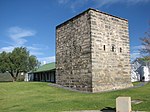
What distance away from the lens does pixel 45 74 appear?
38844mm

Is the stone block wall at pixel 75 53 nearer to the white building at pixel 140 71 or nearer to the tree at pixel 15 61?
the white building at pixel 140 71

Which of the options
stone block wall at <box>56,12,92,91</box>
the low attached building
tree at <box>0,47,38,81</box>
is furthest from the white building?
tree at <box>0,47,38,81</box>

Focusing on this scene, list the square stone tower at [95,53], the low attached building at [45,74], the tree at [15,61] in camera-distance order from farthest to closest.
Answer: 1. the tree at [15,61]
2. the low attached building at [45,74]
3. the square stone tower at [95,53]

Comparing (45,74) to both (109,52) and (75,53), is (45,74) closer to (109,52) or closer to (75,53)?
(75,53)

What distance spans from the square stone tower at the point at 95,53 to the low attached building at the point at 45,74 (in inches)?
409

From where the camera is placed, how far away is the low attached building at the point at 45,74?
115 feet

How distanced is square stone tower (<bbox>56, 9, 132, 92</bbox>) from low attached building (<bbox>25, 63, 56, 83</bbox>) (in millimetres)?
10389

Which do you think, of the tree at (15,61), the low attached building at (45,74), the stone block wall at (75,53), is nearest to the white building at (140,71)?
the low attached building at (45,74)

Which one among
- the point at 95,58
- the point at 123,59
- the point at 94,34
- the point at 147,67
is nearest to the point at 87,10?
the point at 94,34

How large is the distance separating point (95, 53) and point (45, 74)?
20.6 meters

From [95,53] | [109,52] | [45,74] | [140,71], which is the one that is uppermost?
[109,52]

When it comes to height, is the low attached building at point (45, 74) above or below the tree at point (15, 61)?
below

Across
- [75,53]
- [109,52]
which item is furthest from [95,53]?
[75,53]

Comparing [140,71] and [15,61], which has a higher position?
[15,61]
